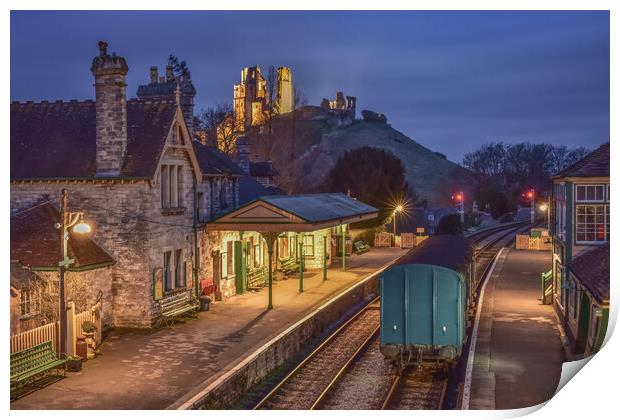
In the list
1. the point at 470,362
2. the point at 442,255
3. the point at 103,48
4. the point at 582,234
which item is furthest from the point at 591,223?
the point at 103,48

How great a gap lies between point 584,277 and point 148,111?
1457cm

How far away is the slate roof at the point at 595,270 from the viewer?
56.4ft

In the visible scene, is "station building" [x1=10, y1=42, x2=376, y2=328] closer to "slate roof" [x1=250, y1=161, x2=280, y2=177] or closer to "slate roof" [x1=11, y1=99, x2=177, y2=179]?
"slate roof" [x1=11, y1=99, x2=177, y2=179]

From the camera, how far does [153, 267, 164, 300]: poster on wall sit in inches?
927

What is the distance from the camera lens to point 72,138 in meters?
24.8

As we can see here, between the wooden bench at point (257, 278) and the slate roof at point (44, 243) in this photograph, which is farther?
the wooden bench at point (257, 278)

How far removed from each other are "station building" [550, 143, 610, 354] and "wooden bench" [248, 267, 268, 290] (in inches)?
489

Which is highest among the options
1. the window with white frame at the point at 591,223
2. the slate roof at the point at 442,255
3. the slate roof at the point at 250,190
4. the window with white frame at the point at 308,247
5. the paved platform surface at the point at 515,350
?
the slate roof at the point at 250,190

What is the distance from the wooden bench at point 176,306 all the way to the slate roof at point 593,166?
→ 42.2 feet

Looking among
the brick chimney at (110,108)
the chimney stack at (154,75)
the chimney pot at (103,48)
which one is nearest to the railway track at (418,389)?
the brick chimney at (110,108)

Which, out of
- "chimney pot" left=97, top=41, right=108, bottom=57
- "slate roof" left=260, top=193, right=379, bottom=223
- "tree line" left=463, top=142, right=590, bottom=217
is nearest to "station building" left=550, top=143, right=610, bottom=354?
"slate roof" left=260, top=193, right=379, bottom=223

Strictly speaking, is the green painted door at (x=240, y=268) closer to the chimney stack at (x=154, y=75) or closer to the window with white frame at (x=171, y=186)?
the window with white frame at (x=171, y=186)

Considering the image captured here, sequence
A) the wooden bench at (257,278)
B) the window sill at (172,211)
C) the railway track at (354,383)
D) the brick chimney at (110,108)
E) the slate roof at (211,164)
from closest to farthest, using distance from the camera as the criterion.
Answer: the railway track at (354,383) < the brick chimney at (110,108) < the window sill at (172,211) < the slate roof at (211,164) < the wooden bench at (257,278)
